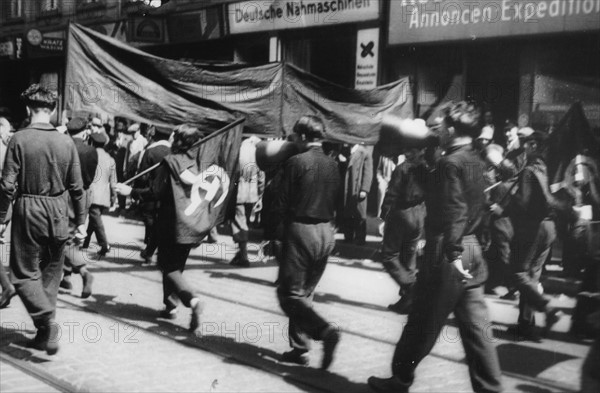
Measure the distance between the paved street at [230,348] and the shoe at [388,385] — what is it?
5.6 inches

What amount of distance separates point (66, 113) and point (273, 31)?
11.3 m

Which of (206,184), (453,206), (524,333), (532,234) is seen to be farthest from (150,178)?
(453,206)

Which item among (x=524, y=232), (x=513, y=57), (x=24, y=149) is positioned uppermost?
(x=513, y=57)

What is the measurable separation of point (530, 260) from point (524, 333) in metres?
0.79

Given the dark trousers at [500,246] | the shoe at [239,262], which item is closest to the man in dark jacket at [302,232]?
the dark trousers at [500,246]

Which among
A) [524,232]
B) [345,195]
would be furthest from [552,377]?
[345,195]

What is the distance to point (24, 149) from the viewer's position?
555 cm

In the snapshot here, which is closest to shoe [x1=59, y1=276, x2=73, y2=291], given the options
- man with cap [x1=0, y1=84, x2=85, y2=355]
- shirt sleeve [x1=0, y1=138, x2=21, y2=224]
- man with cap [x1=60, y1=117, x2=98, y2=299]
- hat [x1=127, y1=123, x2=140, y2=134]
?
man with cap [x1=60, y1=117, x2=98, y2=299]

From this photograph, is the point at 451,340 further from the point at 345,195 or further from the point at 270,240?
the point at 345,195

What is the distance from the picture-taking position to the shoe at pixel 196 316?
20.7ft

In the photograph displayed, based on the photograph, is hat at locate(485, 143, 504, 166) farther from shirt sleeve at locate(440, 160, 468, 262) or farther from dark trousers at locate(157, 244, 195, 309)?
shirt sleeve at locate(440, 160, 468, 262)

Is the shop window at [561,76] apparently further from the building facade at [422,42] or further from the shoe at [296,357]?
the shoe at [296,357]

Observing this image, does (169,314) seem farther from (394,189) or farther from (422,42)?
(422,42)

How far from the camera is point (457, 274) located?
15.4 ft
